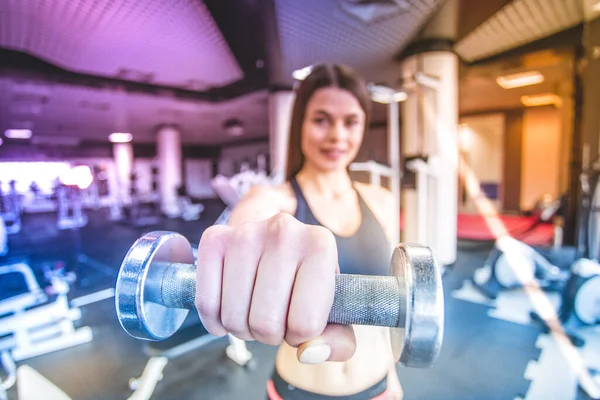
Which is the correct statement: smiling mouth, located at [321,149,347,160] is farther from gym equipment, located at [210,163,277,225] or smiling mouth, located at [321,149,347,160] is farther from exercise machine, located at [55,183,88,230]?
exercise machine, located at [55,183,88,230]

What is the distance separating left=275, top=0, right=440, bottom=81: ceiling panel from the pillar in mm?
26

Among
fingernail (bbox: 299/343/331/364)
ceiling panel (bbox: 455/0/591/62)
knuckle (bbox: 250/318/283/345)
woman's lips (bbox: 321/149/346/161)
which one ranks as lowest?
fingernail (bbox: 299/343/331/364)

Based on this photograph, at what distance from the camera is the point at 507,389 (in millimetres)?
894

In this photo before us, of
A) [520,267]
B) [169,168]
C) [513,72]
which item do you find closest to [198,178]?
[169,168]

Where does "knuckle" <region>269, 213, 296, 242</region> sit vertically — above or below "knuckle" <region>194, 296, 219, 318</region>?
above

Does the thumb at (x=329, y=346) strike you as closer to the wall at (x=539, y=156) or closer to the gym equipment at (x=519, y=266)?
the gym equipment at (x=519, y=266)

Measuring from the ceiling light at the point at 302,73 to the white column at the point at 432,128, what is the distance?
5.3 inches

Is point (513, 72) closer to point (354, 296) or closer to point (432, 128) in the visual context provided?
point (432, 128)

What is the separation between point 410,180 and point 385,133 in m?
0.09

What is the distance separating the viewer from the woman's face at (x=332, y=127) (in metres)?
0.36

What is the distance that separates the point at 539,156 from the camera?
4.50m

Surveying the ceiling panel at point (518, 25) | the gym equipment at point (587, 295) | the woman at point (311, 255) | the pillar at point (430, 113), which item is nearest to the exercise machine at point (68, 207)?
the woman at point (311, 255)

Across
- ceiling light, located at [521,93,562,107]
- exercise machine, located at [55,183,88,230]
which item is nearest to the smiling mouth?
exercise machine, located at [55,183,88,230]

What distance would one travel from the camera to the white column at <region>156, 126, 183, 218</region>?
0.44 meters
